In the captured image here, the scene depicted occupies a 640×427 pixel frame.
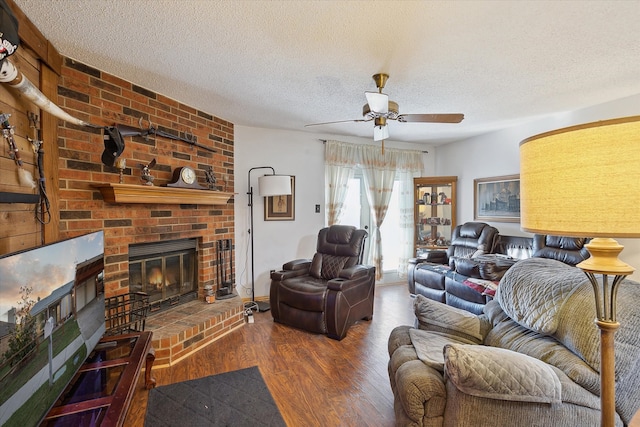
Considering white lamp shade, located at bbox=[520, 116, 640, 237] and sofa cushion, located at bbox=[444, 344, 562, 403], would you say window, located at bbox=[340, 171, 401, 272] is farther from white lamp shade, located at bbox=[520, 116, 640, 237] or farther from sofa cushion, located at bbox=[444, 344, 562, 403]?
white lamp shade, located at bbox=[520, 116, 640, 237]

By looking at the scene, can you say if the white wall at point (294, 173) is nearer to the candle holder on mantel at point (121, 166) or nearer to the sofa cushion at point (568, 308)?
the candle holder on mantel at point (121, 166)

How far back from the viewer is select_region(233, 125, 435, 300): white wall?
395 cm

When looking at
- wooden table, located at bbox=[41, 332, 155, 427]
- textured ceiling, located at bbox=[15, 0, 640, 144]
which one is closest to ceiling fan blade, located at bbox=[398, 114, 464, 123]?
textured ceiling, located at bbox=[15, 0, 640, 144]

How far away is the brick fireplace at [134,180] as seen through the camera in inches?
86.1

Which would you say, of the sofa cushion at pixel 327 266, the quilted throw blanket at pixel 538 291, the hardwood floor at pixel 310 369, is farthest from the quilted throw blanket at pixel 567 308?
the sofa cushion at pixel 327 266

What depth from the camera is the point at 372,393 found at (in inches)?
80.2

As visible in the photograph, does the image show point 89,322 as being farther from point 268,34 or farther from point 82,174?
point 268,34

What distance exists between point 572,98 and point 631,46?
1.05m

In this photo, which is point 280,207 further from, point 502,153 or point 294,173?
point 502,153

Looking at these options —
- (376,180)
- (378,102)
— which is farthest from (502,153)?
(378,102)

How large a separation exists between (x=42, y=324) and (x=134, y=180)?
1687 mm

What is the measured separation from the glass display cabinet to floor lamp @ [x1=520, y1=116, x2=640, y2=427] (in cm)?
415

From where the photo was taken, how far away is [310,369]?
7.69ft

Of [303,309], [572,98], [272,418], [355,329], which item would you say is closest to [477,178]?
[572,98]
